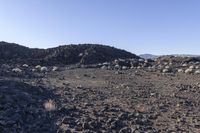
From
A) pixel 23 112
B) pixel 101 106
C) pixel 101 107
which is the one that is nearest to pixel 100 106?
pixel 101 106

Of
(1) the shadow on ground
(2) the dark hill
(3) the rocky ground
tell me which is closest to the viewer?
(1) the shadow on ground

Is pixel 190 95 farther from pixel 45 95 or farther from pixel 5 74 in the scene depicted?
pixel 5 74

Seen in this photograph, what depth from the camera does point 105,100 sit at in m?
22.7

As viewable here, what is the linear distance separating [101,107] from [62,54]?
32938 mm

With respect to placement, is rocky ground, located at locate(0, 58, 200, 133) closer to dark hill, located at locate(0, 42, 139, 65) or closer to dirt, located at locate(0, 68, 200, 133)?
dirt, located at locate(0, 68, 200, 133)

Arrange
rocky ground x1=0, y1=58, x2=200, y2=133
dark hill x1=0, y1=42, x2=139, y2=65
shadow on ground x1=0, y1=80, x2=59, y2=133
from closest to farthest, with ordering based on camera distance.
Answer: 1. shadow on ground x1=0, y1=80, x2=59, y2=133
2. rocky ground x1=0, y1=58, x2=200, y2=133
3. dark hill x1=0, y1=42, x2=139, y2=65

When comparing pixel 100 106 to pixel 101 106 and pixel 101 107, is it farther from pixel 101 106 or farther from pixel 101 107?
pixel 101 107

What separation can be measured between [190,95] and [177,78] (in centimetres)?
887

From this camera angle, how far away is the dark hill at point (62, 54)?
164 feet

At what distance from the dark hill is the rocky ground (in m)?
18.0

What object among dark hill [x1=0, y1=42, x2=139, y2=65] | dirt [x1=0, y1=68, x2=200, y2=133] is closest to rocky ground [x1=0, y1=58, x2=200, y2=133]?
dirt [x1=0, y1=68, x2=200, y2=133]

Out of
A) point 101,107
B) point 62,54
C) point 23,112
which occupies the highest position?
point 62,54

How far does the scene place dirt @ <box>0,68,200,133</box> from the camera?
55.8 ft

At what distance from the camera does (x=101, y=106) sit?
2088 centimetres
